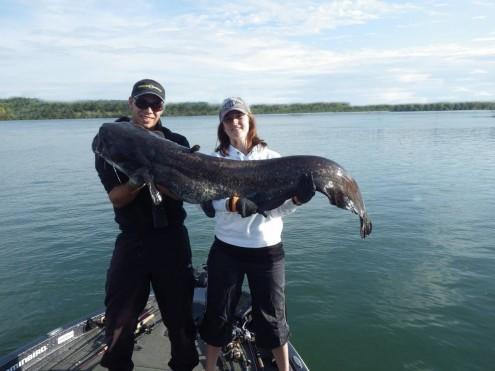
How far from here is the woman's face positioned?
14.2ft

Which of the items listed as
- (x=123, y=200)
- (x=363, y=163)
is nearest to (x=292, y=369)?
(x=123, y=200)

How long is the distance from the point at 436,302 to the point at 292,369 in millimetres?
5672

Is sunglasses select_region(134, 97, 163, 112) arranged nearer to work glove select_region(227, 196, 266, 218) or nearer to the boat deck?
work glove select_region(227, 196, 266, 218)

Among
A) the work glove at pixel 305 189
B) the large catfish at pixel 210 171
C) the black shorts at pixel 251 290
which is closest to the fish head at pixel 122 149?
the large catfish at pixel 210 171

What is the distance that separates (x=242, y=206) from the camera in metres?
4.07

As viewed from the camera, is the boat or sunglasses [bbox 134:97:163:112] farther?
the boat

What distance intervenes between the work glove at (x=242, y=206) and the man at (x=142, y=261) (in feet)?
2.07

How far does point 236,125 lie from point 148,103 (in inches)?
36.8

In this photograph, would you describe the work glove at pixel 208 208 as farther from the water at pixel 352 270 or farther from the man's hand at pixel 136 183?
the water at pixel 352 270

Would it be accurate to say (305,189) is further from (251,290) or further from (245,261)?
(251,290)

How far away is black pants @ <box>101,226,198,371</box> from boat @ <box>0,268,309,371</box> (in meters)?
0.68

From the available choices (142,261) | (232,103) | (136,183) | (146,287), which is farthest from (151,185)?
(232,103)

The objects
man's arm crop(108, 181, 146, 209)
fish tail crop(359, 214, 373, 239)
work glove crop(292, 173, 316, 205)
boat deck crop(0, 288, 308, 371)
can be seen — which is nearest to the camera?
man's arm crop(108, 181, 146, 209)

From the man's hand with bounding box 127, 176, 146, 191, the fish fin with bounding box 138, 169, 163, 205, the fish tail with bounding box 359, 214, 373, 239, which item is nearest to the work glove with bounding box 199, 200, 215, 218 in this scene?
the fish fin with bounding box 138, 169, 163, 205
